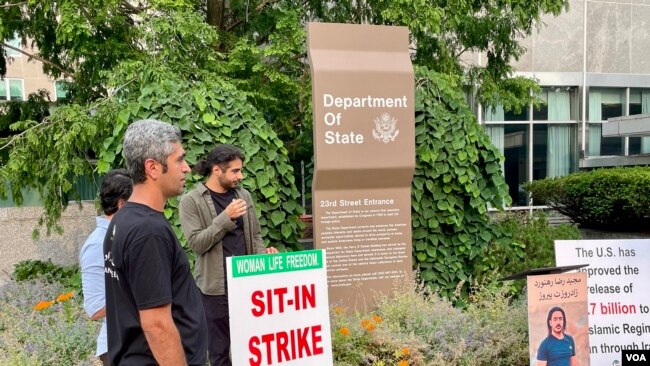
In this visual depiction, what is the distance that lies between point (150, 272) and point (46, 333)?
10.2 ft

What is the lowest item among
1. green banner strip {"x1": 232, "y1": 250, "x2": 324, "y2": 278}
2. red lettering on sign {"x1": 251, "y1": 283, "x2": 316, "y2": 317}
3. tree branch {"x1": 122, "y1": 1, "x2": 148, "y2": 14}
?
red lettering on sign {"x1": 251, "y1": 283, "x2": 316, "y2": 317}

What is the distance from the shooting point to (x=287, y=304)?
3.02 meters

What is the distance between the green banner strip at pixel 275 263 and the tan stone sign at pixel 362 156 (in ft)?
6.08

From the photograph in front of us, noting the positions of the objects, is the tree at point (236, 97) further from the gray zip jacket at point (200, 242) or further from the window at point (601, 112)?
the window at point (601, 112)

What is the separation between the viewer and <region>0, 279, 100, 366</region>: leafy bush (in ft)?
13.4

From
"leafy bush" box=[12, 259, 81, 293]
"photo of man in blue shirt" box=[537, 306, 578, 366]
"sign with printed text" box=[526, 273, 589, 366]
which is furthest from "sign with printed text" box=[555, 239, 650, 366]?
"leafy bush" box=[12, 259, 81, 293]

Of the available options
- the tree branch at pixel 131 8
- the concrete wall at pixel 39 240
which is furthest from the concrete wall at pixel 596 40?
the concrete wall at pixel 39 240

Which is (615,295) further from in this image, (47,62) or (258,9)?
(47,62)

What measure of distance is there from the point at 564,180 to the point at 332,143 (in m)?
7.07

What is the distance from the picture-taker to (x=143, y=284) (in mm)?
1956

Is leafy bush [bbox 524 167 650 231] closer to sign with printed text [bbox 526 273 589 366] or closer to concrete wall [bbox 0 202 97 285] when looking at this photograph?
sign with printed text [bbox 526 273 589 366]

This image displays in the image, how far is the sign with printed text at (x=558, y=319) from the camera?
355cm

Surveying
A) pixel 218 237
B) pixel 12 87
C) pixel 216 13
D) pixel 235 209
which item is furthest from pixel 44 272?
pixel 12 87

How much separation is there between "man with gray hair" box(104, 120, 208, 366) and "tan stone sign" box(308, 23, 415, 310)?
113 inches
